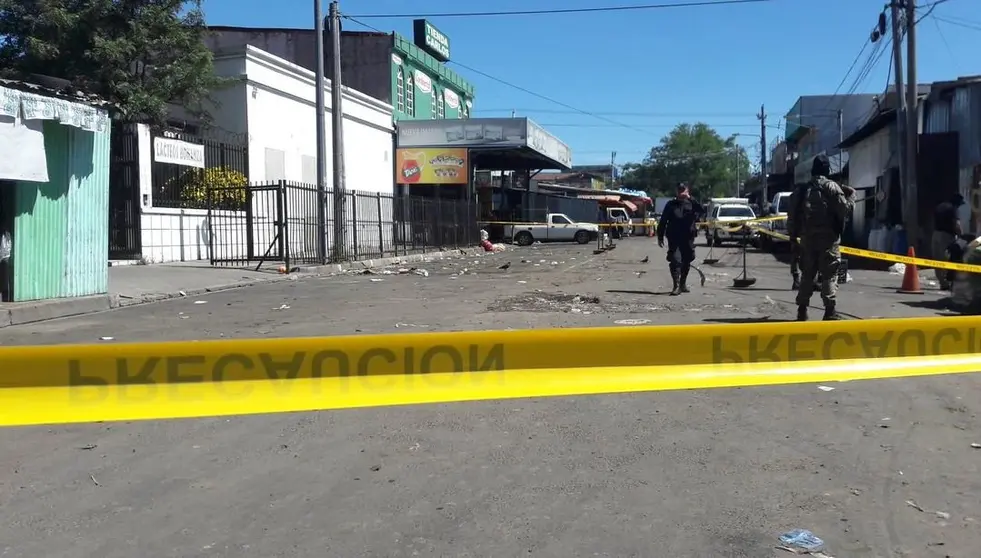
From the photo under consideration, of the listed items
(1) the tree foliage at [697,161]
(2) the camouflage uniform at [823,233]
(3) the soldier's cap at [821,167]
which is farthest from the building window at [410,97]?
(1) the tree foliage at [697,161]

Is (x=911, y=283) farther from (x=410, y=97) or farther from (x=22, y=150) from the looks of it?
(x=410, y=97)

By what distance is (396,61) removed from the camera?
1480 inches

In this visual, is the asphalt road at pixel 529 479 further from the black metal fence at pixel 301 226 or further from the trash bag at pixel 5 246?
the black metal fence at pixel 301 226

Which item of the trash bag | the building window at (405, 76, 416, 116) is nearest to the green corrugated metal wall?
the trash bag

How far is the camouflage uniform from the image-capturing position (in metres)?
8.55

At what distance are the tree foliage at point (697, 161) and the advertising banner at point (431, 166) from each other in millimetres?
70940

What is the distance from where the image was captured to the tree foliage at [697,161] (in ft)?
341

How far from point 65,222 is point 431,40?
110ft

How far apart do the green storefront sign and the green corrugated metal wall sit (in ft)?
104

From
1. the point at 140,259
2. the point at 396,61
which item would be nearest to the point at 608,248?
the point at 396,61

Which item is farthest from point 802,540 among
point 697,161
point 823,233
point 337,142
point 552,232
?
point 697,161

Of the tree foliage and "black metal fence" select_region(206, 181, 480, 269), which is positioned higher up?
the tree foliage

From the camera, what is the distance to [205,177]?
21438 mm

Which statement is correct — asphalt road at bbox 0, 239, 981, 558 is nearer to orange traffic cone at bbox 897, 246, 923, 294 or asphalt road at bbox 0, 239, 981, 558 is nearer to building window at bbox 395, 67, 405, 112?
orange traffic cone at bbox 897, 246, 923, 294
